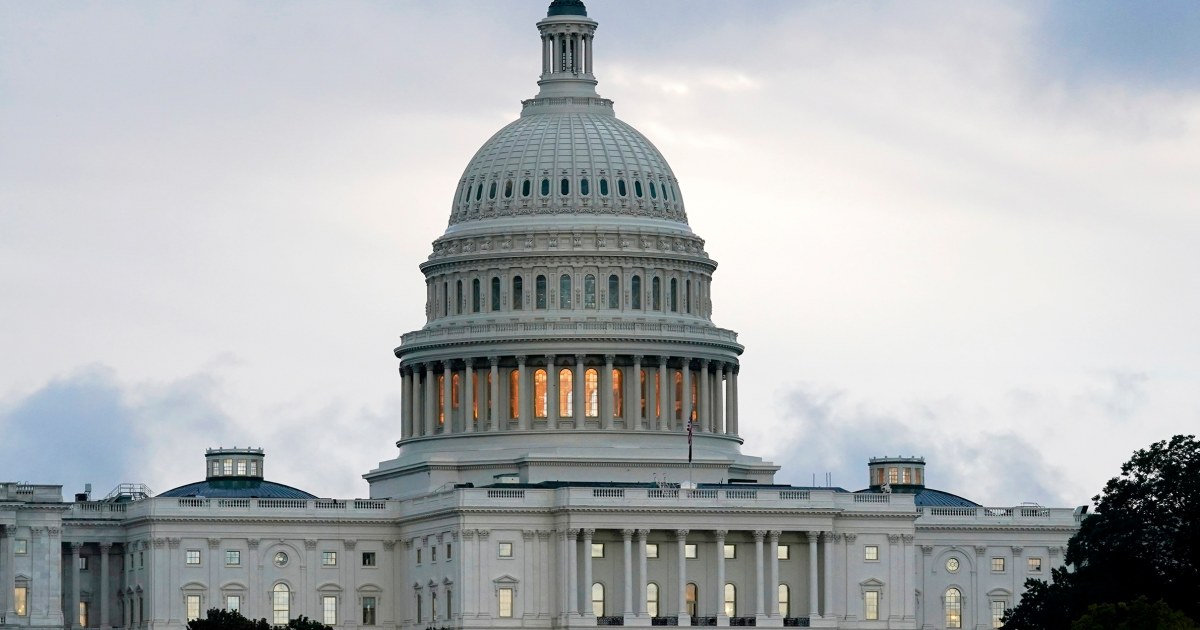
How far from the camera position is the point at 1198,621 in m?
198

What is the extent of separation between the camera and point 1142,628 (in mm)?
183875

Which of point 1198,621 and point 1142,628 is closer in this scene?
point 1142,628

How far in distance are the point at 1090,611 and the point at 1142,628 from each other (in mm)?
9206

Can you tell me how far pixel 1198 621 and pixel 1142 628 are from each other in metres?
14.6

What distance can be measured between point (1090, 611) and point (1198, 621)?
7432mm

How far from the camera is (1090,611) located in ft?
633
